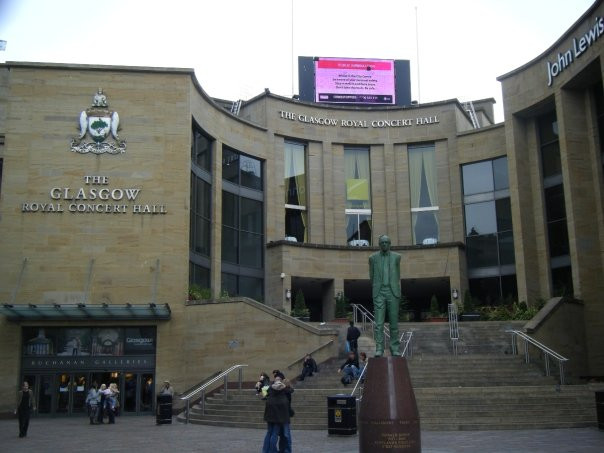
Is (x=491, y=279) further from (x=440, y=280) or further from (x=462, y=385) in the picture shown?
(x=462, y=385)

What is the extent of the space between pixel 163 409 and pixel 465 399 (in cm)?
900

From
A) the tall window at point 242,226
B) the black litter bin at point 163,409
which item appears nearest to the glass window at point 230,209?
the tall window at point 242,226

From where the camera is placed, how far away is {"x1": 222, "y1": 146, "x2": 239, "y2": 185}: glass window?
34769mm

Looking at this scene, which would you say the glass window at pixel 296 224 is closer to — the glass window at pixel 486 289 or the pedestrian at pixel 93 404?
the glass window at pixel 486 289

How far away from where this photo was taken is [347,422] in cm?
1689

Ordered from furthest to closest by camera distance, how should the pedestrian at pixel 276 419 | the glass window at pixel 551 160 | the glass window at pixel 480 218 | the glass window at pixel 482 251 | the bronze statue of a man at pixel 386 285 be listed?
the glass window at pixel 480 218, the glass window at pixel 482 251, the glass window at pixel 551 160, the bronze statue of a man at pixel 386 285, the pedestrian at pixel 276 419

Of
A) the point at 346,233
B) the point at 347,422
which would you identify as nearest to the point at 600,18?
the point at 346,233

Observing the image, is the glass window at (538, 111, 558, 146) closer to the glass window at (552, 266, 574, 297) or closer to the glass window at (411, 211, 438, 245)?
the glass window at (552, 266, 574, 297)

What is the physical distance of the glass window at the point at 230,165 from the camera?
3477 cm

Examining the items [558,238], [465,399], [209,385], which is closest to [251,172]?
[209,385]

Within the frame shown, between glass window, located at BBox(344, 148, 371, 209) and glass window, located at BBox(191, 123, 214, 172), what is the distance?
8372mm

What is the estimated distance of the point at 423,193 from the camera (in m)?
38.1

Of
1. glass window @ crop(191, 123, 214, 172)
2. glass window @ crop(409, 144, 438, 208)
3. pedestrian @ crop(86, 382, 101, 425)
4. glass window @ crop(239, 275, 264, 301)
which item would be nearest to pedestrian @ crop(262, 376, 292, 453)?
pedestrian @ crop(86, 382, 101, 425)

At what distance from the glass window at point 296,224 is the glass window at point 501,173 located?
9983mm
